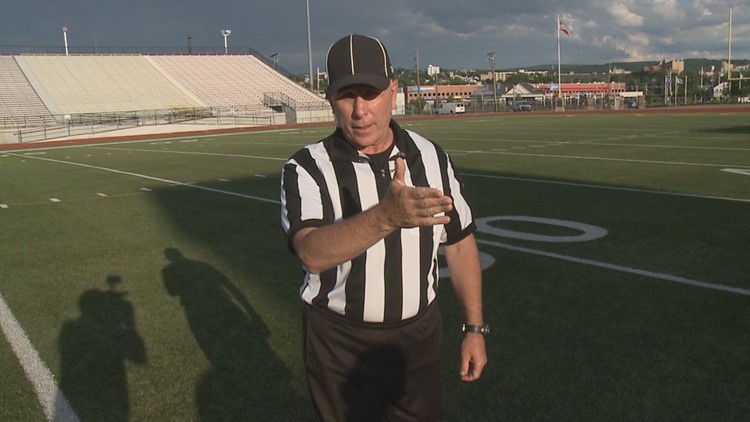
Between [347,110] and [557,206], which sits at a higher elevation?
[347,110]

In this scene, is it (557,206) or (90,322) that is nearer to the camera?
(90,322)

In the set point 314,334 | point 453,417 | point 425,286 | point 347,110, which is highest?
point 347,110

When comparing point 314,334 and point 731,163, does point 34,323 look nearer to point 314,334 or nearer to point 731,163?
point 314,334

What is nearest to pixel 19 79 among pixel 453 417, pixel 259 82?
pixel 259 82

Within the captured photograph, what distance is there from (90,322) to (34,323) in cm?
42

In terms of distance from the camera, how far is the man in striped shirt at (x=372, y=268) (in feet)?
6.65

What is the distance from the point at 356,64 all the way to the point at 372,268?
66cm

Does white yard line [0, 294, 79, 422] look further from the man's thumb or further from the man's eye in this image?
the man's thumb

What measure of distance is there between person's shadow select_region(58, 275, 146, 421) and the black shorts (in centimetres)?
172

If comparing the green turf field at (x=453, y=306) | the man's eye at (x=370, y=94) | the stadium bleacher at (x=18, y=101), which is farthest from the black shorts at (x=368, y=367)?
the stadium bleacher at (x=18, y=101)

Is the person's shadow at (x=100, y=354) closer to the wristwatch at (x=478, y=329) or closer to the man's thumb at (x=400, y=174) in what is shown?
the wristwatch at (x=478, y=329)

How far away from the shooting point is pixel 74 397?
3.68 metres

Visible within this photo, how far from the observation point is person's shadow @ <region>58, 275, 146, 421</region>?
3.60 metres

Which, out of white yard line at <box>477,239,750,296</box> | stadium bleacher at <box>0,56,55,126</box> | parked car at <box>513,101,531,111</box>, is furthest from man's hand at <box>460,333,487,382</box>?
parked car at <box>513,101,531,111</box>
